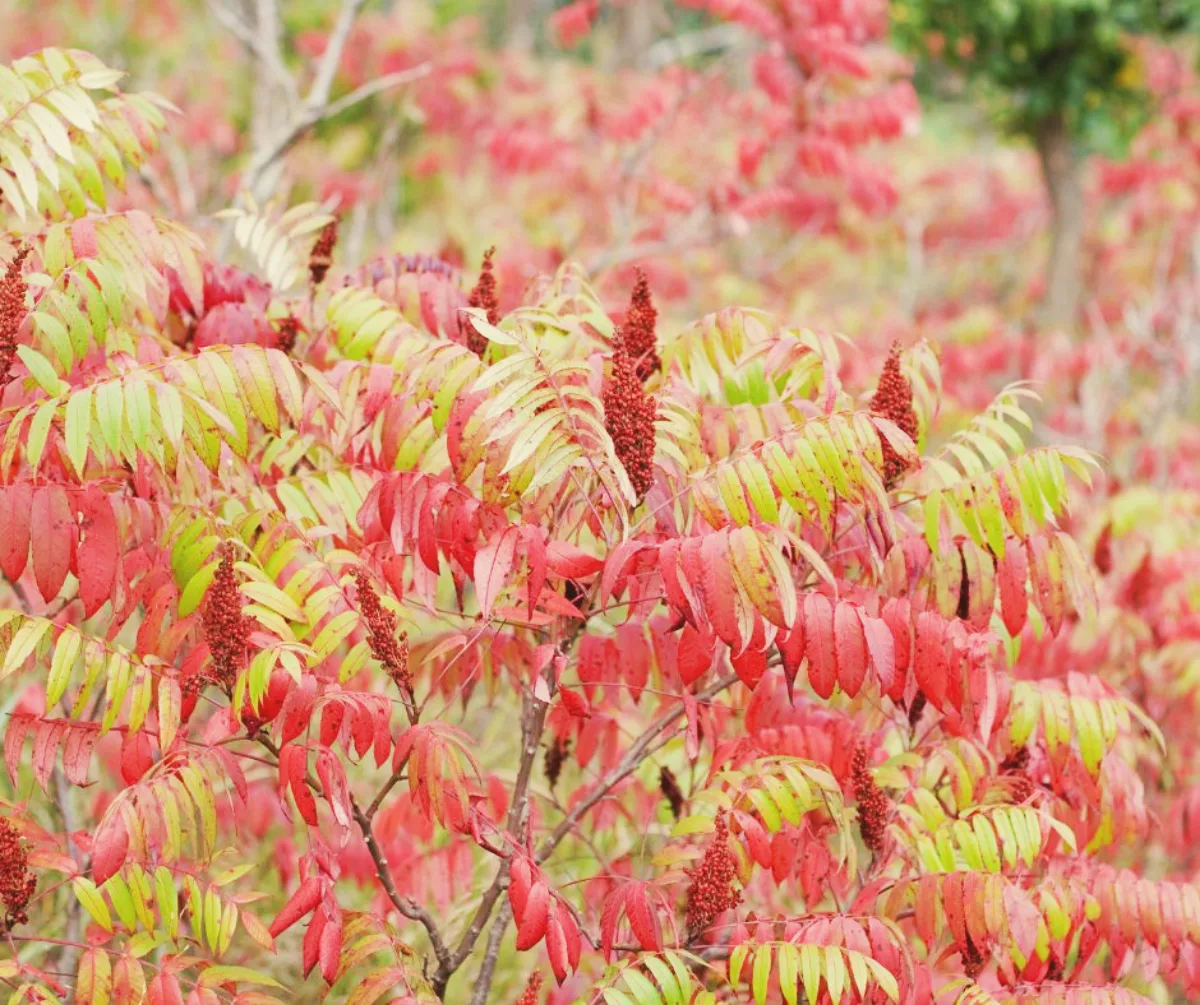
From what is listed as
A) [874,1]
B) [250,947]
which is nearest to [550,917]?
[250,947]

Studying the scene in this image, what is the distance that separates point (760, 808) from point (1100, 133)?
821cm

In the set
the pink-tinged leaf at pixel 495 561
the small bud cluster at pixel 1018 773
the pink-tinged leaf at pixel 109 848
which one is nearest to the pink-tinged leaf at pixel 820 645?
the pink-tinged leaf at pixel 495 561

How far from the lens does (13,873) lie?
2455 mm

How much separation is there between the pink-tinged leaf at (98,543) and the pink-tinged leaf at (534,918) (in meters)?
0.99

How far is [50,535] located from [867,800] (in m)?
1.74

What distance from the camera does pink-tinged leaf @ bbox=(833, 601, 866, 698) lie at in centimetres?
245

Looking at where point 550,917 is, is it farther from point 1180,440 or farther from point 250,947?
Answer: point 1180,440

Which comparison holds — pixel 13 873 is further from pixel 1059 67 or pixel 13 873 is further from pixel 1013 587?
pixel 1059 67

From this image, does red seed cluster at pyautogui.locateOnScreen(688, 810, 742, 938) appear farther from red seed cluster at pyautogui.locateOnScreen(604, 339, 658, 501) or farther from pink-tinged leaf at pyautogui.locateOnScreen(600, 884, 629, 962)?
red seed cluster at pyautogui.locateOnScreen(604, 339, 658, 501)

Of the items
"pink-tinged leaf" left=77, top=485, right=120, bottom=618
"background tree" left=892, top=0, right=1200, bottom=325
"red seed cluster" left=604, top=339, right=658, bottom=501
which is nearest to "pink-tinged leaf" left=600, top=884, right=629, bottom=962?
"red seed cluster" left=604, top=339, right=658, bottom=501

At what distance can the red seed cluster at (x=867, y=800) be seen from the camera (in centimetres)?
283

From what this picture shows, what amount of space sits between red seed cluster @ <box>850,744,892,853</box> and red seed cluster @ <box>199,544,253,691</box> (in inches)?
52.0

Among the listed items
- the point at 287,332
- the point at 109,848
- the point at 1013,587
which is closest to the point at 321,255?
the point at 287,332

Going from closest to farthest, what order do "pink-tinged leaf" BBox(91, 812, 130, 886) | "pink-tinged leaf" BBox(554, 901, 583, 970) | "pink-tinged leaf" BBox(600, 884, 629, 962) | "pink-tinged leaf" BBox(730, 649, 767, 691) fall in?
"pink-tinged leaf" BBox(91, 812, 130, 886) < "pink-tinged leaf" BBox(730, 649, 767, 691) < "pink-tinged leaf" BBox(554, 901, 583, 970) < "pink-tinged leaf" BBox(600, 884, 629, 962)
